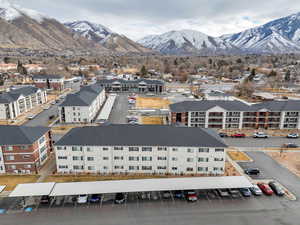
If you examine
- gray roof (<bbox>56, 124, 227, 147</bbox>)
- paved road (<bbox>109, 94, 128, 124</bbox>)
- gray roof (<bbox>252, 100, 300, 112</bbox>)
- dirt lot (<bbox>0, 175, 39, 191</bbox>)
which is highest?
gray roof (<bbox>252, 100, 300, 112</bbox>)

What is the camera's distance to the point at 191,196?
30375mm

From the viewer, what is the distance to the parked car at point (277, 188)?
31766 millimetres

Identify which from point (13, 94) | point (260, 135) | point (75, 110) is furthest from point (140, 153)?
point (13, 94)

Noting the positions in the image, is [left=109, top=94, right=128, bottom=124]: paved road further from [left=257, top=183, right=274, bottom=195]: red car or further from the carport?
[left=257, top=183, right=274, bottom=195]: red car

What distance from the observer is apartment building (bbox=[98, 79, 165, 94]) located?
11544 centimetres

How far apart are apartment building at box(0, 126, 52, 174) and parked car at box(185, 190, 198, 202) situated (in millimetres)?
26016

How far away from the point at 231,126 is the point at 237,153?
1601 cm

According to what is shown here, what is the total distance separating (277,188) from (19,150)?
137ft

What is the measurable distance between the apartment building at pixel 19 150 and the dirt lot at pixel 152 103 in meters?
49.9

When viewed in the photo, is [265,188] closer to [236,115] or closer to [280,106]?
[236,115]

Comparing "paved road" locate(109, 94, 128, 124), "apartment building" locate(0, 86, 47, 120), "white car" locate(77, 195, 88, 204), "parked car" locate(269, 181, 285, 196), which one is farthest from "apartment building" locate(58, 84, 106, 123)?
"parked car" locate(269, 181, 285, 196)

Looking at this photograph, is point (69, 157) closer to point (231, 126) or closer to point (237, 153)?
point (237, 153)

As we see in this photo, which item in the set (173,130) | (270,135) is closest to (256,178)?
(173,130)

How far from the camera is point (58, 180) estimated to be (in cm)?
3531
